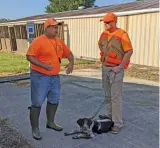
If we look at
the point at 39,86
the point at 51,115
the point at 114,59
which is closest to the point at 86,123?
the point at 51,115

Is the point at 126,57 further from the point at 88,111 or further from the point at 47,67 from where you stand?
the point at 88,111

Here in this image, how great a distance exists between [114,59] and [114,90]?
0.47m

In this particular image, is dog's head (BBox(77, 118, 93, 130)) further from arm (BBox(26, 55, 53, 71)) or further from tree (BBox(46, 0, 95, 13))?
tree (BBox(46, 0, 95, 13))

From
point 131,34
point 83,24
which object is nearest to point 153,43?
point 131,34

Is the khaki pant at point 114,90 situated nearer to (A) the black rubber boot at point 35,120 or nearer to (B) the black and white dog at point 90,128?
(B) the black and white dog at point 90,128

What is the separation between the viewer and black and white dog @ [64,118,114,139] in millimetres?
3926

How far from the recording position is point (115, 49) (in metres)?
3.88

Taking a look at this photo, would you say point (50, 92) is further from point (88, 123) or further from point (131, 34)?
point (131, 34)

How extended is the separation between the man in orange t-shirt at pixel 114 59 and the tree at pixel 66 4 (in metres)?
44.7

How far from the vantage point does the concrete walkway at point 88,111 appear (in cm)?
380

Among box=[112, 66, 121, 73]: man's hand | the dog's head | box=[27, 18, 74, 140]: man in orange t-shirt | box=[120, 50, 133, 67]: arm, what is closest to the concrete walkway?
the dog's head

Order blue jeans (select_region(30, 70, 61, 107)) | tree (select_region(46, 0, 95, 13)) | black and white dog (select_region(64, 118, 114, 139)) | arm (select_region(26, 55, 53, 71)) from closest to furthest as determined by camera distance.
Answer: arm (select_region(26, 55, 53, 71))
blue jeans (select_region(30, 70, 61, 107))
black and white dog (select_region(64, 118, 114, 139))
tree (select_region(46, 0, 95, 13))

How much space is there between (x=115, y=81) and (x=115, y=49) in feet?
1.57

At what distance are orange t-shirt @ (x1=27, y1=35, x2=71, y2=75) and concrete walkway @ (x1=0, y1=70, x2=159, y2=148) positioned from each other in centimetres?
105
